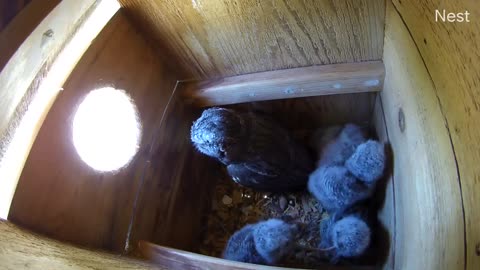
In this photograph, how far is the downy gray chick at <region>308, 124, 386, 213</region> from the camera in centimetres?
81

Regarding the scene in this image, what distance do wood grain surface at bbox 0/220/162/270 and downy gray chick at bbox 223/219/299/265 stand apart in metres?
0.23

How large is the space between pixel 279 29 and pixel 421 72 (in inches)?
12.1

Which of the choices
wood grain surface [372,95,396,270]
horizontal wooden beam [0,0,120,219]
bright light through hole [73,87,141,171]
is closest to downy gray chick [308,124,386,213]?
wood grain surface [372,95,396,270]

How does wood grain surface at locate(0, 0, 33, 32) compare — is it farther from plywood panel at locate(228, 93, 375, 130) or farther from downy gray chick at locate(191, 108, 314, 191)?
plywood panel at locate(228, 93, 375, 130)

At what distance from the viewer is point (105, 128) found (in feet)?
2.59

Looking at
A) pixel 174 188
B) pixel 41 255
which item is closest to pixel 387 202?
pixel 174 188

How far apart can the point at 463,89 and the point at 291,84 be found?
0.51 meters

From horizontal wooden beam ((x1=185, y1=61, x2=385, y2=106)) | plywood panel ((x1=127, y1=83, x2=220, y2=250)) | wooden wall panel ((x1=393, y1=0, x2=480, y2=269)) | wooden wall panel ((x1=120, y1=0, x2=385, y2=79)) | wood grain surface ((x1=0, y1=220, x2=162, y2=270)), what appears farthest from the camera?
plywood panel ((x1=127, y1=83, x2=220, y2=250))

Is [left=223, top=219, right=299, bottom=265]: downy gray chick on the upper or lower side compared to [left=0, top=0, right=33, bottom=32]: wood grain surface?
lower

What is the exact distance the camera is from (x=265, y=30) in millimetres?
806

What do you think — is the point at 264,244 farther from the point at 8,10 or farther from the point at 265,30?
Result: the point at 8,10

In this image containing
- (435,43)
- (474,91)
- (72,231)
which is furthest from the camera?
(72,231)

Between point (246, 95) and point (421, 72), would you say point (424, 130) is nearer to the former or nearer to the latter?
point (421, 72)

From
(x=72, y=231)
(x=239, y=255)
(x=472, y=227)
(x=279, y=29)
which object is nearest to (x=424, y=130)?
(x=472, y=227)
